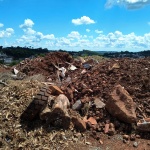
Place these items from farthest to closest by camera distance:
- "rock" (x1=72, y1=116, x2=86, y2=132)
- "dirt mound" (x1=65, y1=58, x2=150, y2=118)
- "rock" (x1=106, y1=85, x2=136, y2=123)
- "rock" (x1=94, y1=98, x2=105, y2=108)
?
"dirt mound" (x1=65, y1=58, x2=150, y2=118)
"rock" (x1=94, y1=98, x2=105, y2=108)
"rock" (x1=106, y1=85, x2=136, y2=123)
"rock" (x1=72, y1=116, x2=86, y2=132)

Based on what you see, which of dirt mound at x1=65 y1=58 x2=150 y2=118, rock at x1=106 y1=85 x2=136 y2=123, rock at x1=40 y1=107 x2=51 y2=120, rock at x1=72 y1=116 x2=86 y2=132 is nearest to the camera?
rock at x1=40 y1=107 x2=51 y2=120

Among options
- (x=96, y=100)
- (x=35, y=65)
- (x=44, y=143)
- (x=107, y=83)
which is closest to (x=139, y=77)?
(x=107, y=83)

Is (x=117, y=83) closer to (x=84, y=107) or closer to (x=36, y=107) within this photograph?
(x=84, y=107)

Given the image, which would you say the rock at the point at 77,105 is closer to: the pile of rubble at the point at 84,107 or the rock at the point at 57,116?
the pile of rubble at the point at 84,107

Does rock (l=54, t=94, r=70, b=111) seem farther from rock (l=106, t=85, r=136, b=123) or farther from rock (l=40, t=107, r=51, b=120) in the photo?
rock (l=106, t=85, r=136, b=123)

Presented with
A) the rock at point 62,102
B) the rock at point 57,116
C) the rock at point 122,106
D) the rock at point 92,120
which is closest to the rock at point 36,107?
the rock at point 57,116

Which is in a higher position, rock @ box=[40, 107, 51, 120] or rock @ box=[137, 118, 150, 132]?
rock @ box=[40, 107, 51, 120]

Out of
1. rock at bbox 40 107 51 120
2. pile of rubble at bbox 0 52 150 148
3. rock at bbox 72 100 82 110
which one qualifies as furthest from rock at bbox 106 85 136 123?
rock at bbox 40 107 51 120

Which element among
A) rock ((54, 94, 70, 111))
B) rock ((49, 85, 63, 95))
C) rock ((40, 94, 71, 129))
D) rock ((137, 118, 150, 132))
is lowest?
rock ((137, 118, 150, 132))

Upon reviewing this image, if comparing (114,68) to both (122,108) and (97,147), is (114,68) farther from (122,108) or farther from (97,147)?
(97,147)

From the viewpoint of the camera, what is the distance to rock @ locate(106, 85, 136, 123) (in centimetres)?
568

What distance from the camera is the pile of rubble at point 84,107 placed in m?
5.41

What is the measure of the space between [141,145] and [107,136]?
2.14 ft

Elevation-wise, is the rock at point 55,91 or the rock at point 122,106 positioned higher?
the rock at point 55,91
